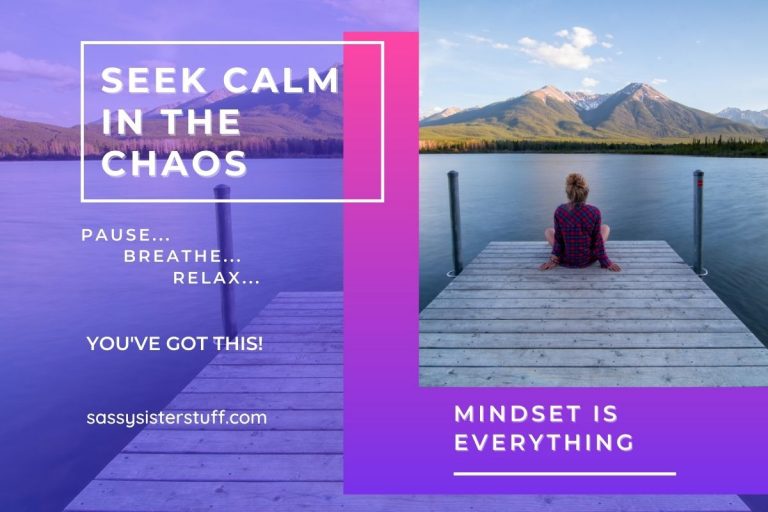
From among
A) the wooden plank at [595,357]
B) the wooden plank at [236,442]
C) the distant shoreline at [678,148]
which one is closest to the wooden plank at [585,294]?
the wooden plank at [595,357]

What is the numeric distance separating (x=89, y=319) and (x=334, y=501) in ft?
24.3

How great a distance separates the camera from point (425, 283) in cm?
813

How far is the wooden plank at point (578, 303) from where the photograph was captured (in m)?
4.60

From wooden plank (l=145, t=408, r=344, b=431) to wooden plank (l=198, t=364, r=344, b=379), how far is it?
1.92 feet

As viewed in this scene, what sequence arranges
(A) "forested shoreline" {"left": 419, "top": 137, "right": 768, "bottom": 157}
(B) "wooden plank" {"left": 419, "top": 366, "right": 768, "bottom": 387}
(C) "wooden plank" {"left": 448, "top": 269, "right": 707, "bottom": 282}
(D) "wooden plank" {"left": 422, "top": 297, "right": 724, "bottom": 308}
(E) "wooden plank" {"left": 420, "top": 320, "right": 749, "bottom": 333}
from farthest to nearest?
(A) "forested shoreline" {"left": 419, "top": 137, "right": 768, "bottom": 157}
(C) "wooden plank" {"left": 448, "top": 269, "right": 707, "bottom": 282}
(D) "wooden plank" {"left": 422, "top": 297, "right": 724, "bottom": 308}
(E) "wooden plank" {"left": 420, "top": 320, "right": 749, "bottom": 333}
(B) "wooden plank" {"left": 419, "top": 366, "right": 768, "bottom": 387}

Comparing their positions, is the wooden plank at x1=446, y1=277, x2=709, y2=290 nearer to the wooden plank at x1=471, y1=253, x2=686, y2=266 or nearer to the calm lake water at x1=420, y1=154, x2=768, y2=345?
the wooden plank at x1=471, y1=253, x2=686, y2=266

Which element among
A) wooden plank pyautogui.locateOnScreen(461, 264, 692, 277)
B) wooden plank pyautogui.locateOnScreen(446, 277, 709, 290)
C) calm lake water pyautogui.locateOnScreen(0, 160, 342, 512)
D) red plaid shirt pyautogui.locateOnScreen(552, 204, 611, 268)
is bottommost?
calm lake water pyautogui.locateOnScreen(0, 160, 342, 512)

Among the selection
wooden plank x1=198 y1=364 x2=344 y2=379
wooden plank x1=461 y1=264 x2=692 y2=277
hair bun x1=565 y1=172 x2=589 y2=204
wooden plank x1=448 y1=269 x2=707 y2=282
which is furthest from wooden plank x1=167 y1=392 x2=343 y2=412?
hair bun x1=565 y1=172 x2=589 y2=204

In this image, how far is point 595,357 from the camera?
366cm

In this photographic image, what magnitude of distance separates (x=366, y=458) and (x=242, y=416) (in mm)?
1060

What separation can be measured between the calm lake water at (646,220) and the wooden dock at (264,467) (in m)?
4.03

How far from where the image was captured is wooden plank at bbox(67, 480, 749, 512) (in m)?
2.39

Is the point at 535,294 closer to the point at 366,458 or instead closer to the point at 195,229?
the point at 366,458

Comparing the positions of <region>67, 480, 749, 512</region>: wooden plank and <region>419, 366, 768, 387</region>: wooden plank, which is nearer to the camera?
<region>67, 480, 749, 512</region>: wooden plank
